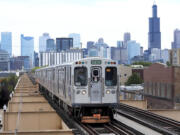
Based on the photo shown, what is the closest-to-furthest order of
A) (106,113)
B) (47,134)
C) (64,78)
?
(47,134)
(106,113)
(64,78)

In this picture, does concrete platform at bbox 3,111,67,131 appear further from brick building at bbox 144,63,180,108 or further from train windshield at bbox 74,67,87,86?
brick building at bbox 144,63,180,108

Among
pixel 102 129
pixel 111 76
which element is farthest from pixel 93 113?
pixel 111 76

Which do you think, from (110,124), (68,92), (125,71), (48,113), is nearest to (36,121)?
(48,113)

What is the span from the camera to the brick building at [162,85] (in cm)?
5353

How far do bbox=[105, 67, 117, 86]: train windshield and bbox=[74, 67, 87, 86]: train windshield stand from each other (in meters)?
0.94

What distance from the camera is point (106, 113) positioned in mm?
14898

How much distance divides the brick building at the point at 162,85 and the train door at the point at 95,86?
40208 millimetres

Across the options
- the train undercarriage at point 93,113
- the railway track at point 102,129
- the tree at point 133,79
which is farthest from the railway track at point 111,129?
the tree at point 133,79

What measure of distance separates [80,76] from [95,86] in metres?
0.76

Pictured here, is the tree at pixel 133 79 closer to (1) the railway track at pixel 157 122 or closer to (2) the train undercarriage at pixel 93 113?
(1) the railway track at pixel 157 122

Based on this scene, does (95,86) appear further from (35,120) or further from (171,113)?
(171,113)

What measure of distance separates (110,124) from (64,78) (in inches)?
136

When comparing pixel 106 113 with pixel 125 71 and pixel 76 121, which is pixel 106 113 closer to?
pixel 76 121

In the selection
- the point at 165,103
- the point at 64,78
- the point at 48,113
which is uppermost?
the point at 64,78
